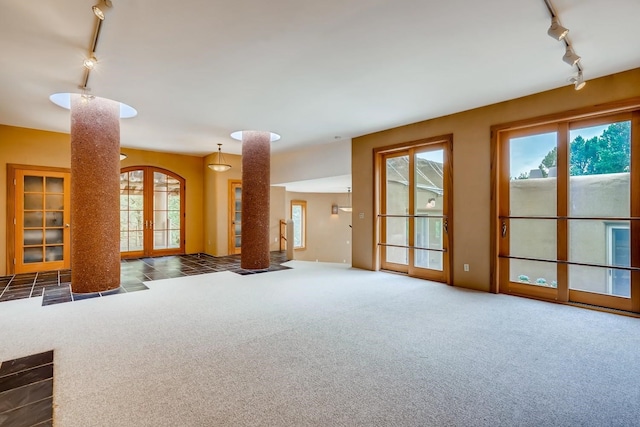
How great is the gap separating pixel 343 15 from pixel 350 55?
648 millimetres

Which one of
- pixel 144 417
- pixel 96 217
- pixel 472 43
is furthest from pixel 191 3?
pixel 96 217

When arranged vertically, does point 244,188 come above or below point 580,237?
above

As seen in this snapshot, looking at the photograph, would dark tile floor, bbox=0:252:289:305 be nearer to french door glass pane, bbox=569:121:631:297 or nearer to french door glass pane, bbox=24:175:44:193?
french door glass pane, bbox=24:175:44:193

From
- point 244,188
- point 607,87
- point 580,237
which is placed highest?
point 607,87

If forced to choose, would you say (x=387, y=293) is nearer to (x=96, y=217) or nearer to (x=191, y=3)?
(x=191, y=3)

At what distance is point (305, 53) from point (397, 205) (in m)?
3.70

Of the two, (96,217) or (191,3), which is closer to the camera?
(191,3)

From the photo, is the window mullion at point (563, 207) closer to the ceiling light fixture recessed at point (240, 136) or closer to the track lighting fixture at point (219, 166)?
the ceiling light fixture recessed at point (240, 136)

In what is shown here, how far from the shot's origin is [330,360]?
2.50 metres

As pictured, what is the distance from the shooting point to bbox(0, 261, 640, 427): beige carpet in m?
1.87

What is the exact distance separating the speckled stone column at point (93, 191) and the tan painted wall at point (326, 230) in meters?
7.97

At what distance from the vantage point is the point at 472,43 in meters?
2.94

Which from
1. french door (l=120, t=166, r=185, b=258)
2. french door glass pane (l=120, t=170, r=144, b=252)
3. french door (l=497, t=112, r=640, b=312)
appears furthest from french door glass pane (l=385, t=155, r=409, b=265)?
french door glass pane (l=120, t=170, r=144, b=252)

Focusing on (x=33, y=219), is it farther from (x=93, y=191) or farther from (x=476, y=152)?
(x=476, y=152)
